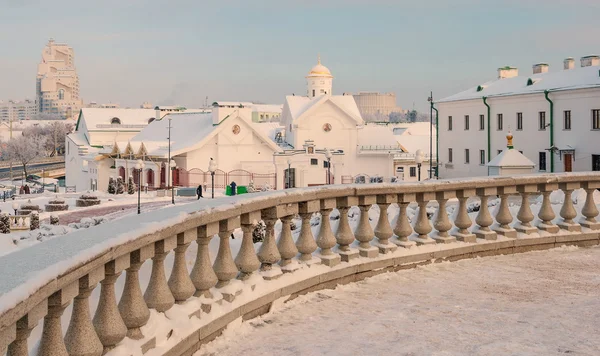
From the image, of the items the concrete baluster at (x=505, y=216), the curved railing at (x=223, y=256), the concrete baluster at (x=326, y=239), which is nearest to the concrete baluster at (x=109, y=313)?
the curved railing at (x=223, y=256)

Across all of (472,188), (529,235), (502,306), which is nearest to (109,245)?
(502,306)

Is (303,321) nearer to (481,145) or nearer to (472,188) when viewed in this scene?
(472,188)

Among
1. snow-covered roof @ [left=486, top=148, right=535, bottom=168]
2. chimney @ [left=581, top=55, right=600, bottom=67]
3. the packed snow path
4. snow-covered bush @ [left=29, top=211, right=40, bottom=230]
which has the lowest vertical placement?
snow-covered bush @ [left=29, top=211, right=40, bottom=230]

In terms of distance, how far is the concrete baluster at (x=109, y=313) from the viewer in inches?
151

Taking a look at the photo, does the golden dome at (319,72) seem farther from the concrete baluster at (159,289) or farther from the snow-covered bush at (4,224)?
the concrete baluster at (159,289)

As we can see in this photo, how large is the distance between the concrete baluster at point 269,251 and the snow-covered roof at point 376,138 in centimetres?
6444

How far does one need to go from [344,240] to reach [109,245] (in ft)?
12.7

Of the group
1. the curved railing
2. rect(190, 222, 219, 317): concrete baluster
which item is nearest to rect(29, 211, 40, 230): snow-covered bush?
the curved railing

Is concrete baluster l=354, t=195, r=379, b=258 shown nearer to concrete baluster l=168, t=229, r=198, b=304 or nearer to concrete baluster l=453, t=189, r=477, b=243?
concrete baluster l=453, t=189, r=477, b=243

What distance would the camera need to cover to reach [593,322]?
564cm

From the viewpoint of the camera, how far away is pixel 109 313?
12.7 feet

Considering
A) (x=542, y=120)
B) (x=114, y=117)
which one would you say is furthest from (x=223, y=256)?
(x=114, y=117)

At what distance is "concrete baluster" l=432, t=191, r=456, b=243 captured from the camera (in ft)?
26.9

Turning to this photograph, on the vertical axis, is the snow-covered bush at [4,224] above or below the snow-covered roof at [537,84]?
below
